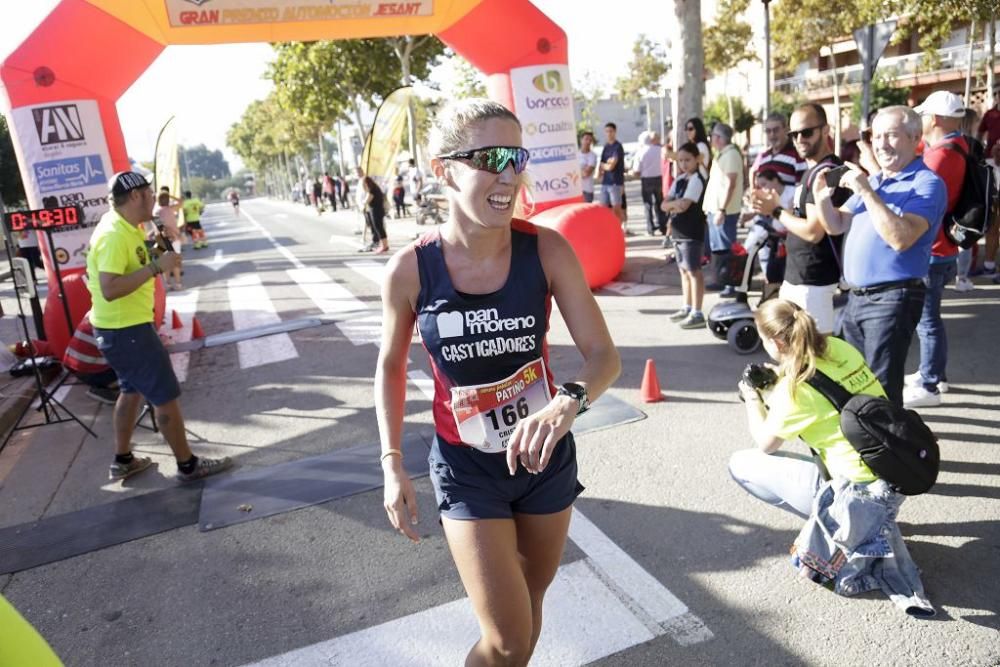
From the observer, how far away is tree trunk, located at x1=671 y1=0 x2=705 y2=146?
11.7 m

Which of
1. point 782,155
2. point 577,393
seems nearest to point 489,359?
point 577,393

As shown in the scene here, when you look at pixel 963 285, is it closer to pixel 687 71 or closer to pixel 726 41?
pixel 687 71

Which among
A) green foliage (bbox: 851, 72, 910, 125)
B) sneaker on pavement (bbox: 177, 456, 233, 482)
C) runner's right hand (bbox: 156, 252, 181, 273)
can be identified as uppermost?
green foliage (bbox: 851, 72, 910, 125)

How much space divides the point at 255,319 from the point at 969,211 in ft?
29.5

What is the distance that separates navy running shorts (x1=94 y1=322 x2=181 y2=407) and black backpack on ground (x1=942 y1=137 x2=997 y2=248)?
5.48 m

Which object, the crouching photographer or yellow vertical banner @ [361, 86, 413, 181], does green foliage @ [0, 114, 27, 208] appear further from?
the crouching photographer

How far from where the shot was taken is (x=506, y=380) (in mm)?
2154

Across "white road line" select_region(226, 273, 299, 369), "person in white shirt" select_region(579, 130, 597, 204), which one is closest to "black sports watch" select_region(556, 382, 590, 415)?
"white road line" select_region(226, 273, 299, 369)

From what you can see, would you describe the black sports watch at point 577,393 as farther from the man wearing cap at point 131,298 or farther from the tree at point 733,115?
the tree at point 733,115

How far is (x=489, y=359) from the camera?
7.00ft

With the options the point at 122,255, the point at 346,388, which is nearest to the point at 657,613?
the point at 122,255

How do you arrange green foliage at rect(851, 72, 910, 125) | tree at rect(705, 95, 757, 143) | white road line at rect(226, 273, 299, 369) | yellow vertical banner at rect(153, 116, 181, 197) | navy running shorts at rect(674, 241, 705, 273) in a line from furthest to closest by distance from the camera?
1. tree at rect(705, 95, 757, 143)
2. green foliage at rect(851, 72, 910, 125)
3. yellow vertical banner at rect(153, 116, 181, 197)
4. white road line at rect(226, 273, 299, 369)
5. navy running shorts at rect(674, 241, 705, 273)

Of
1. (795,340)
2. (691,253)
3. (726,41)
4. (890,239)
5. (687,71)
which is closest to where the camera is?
(795,340)

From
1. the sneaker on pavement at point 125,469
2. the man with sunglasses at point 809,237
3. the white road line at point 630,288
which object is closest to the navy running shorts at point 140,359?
the sneaker on pavement at point 125,469
